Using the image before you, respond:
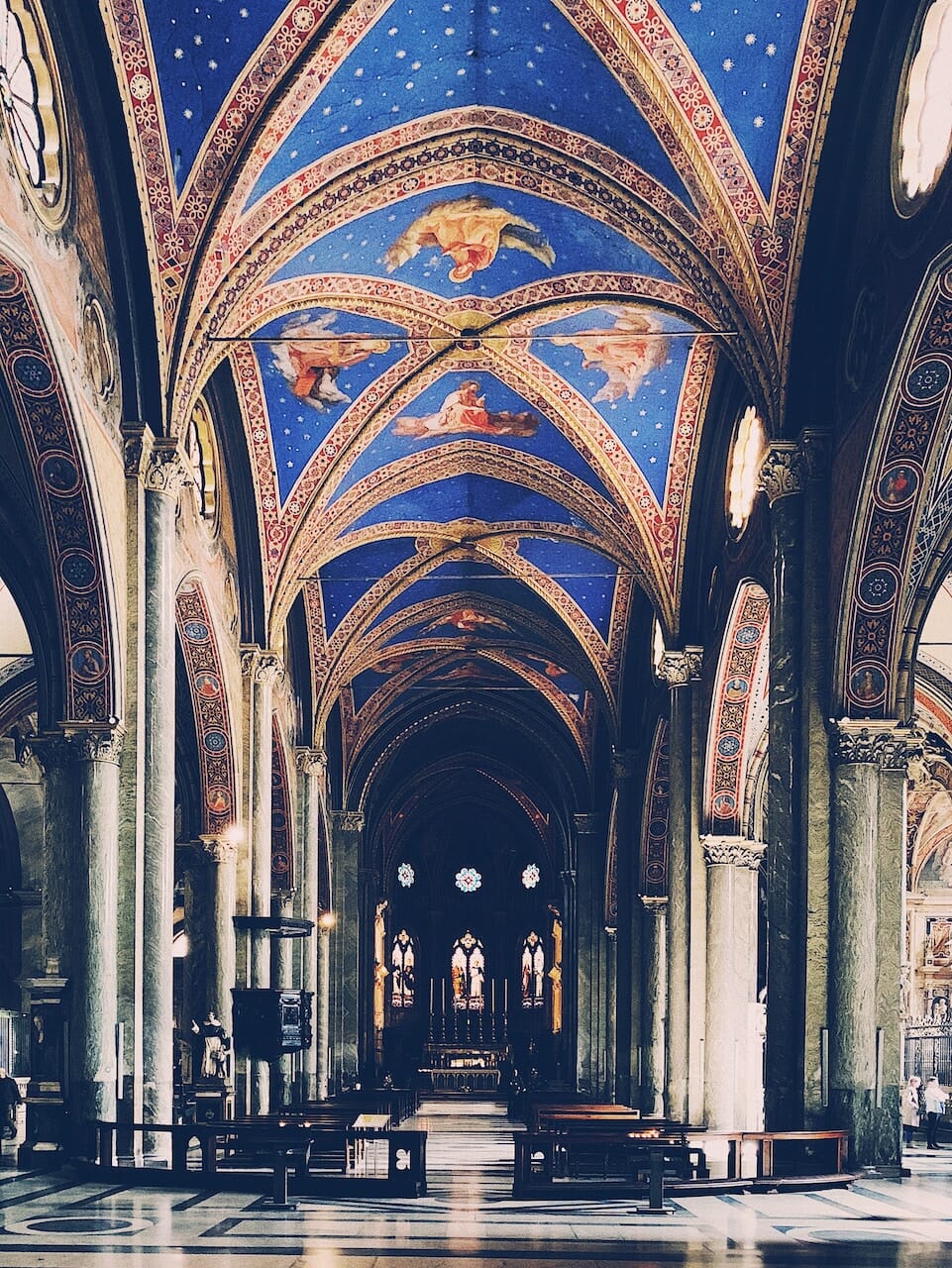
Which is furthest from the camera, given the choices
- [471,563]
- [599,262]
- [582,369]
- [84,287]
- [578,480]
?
[471,563]

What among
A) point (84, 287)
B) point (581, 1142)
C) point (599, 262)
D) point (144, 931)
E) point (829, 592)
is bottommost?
point (581, 1142)

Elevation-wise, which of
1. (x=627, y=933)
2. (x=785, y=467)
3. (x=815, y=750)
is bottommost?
(x=627, y=933)

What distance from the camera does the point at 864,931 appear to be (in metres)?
17.6

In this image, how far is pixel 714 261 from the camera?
19828 mm

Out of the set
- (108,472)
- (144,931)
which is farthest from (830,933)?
(108,472)

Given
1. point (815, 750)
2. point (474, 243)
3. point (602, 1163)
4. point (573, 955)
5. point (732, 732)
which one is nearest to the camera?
point (815, 750)

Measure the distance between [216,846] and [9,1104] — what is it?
7.09 metres

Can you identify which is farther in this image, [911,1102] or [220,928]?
[911,1102]

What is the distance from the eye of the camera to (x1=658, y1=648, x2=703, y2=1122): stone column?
27.2 m

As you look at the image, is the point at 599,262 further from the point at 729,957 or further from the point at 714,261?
the point at 729,957

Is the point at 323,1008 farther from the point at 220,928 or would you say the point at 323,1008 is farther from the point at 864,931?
the point at 864,931

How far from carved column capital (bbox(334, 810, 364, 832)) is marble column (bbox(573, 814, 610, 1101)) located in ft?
18.3

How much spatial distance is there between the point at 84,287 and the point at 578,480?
39.2 feet

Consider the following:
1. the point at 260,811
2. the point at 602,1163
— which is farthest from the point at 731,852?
the point at 260,811
